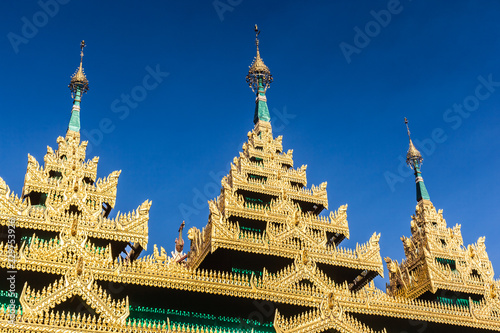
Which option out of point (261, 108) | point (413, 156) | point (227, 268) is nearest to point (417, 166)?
point (413, 156)

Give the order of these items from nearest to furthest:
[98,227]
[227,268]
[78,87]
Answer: [98,227] < [227,268] < [78,87]

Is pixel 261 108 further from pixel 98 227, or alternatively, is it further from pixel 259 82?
pixel 98 227

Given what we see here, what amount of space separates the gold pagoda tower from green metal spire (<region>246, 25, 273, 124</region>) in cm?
360

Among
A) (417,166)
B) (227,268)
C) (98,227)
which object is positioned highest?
(417,166)

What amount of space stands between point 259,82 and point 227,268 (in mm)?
15700

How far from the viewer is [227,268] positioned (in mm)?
24484

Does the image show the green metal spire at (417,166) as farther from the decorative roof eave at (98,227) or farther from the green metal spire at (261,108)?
the decorative roof eave at (98,227)

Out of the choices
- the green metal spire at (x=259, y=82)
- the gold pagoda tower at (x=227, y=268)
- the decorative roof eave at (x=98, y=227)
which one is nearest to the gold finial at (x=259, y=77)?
the green metal spire at (x=259, y=82)

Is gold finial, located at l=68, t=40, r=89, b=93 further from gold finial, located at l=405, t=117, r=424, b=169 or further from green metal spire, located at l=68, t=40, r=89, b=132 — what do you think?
gold finial, located at l=405, t=117, r=424, b=169

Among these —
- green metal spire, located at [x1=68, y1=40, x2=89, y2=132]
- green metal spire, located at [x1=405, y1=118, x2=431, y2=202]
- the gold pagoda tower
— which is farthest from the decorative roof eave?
green metal spire, located at [x1=405, y1=118, x2=431, y2=202]

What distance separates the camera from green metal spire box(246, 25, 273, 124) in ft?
115

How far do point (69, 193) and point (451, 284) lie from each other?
18027mm

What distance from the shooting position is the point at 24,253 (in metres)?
20.0

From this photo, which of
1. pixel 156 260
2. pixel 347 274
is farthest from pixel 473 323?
pixel 156 260
